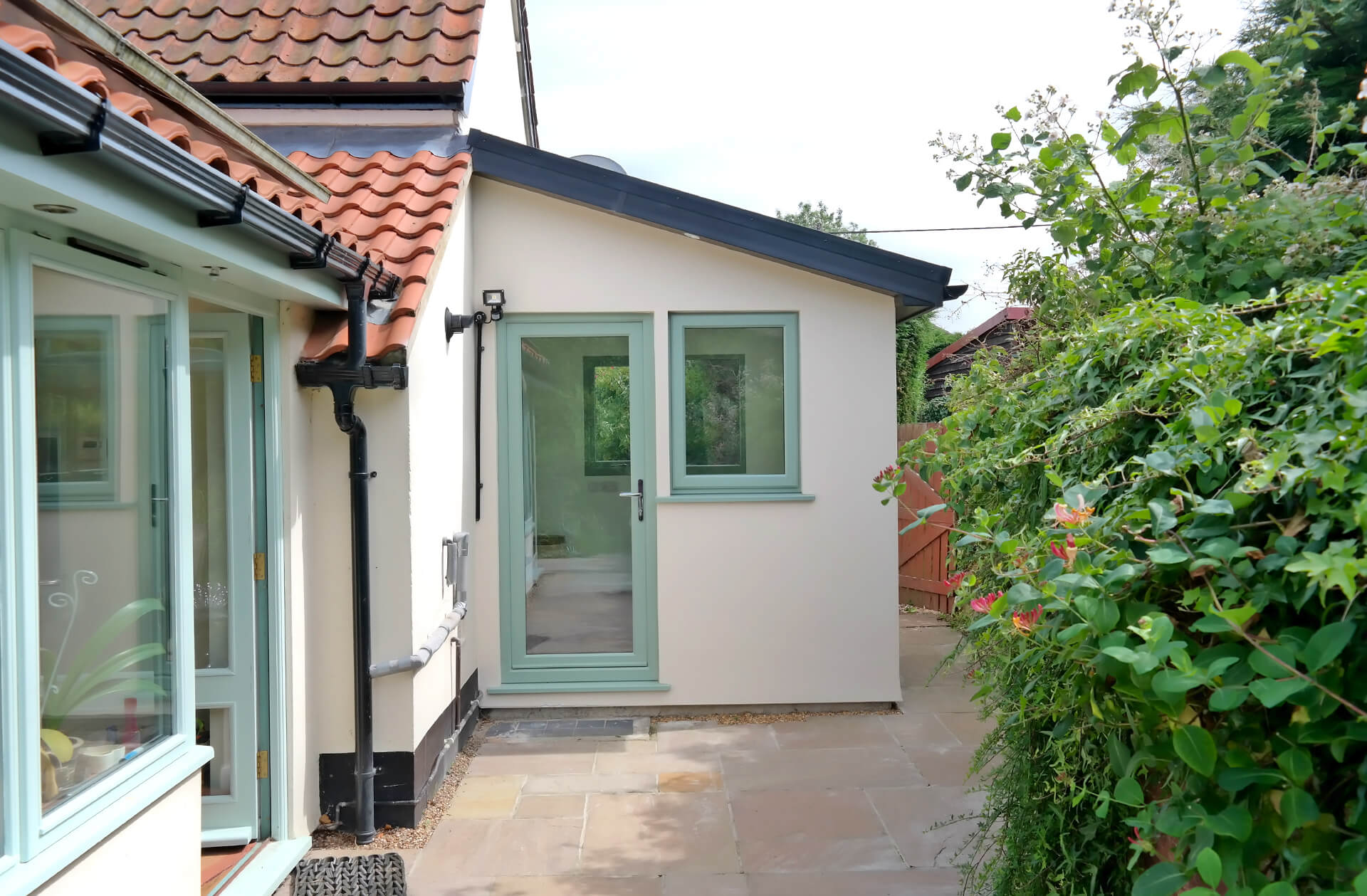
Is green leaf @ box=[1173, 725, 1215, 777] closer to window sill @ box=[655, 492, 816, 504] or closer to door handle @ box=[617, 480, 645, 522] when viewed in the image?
window sill @ box=[655, 492, 816, 504]

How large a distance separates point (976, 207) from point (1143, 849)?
6.42ft

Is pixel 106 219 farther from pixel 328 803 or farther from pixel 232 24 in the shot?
pixel 232 24

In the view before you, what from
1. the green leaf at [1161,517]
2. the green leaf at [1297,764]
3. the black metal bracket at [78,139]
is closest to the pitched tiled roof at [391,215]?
the black metal bracket at [78,139]

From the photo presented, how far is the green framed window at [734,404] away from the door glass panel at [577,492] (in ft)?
1.15

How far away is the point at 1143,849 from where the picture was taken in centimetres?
129

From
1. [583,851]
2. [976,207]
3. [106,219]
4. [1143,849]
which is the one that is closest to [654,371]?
[583,851]

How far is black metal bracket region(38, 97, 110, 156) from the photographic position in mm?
2004

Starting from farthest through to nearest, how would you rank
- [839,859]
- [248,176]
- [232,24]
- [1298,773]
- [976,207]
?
[232,24] → [839,859] → [248,176] → [976,207] → [1298,773]

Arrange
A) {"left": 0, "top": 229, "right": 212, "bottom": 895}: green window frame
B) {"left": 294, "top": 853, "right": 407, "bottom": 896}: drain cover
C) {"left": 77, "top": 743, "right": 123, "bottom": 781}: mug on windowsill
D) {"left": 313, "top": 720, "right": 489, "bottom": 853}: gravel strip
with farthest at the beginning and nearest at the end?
{"left": 313, "top": 720, "right": 489, "bottom": 853}: gravel strip < {"left": 294, "top": 853, "right": 407, "bottom": 896}: drain cover < {"left": 77, "top": 743, "right": 123, "bottom": 781}: mug on windowsill < {"left": 0, "top": 229, "right": 212, "bottom": 895}: green window frame

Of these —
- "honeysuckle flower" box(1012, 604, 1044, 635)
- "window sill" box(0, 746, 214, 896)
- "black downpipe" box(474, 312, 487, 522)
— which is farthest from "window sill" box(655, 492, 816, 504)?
"honeysuckle flower" box(1012, 604, 1044, 635)

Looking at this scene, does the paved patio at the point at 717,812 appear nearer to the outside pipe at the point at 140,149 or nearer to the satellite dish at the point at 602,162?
the outside pipe at the point at 140,149

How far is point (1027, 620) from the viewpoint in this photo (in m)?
1.80

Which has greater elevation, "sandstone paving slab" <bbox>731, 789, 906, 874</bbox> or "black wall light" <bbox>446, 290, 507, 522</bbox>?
"black wall light" <bbox>446, 290, 507, 522</bbox>

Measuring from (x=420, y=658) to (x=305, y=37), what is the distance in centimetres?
410
